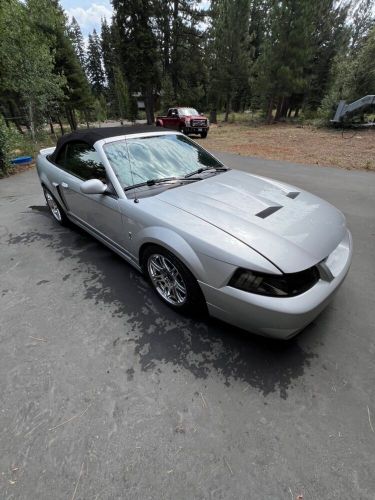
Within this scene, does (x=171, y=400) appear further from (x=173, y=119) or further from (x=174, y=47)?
(x=174, y=47)

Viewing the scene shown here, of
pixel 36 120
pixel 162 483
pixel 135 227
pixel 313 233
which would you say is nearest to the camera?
pixel 162 483

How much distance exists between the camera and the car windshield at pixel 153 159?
2.55 meters

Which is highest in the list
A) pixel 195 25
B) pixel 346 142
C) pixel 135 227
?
pixel 195 25

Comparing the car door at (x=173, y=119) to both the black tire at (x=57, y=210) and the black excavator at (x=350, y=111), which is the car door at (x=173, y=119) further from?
the black tire at (x=57, y=210)

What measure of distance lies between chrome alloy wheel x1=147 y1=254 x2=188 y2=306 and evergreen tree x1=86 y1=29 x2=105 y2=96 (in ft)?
263

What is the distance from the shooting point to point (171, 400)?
1.70 metres

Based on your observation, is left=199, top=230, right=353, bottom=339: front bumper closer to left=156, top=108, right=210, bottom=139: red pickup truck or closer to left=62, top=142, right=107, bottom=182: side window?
left=62, top=142, right=107, bottom=182: side window

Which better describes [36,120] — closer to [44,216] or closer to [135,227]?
[44,216]

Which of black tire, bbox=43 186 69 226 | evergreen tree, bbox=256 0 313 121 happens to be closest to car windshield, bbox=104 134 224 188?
black tire, bbox=43 186 69 226

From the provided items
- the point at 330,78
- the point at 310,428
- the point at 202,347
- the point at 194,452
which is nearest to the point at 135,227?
the point at 202,347

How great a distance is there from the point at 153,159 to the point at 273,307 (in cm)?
199

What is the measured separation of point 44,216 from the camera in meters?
4.50

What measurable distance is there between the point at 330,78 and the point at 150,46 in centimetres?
1749

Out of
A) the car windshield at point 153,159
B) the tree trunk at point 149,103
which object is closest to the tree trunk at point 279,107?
the tree trunk at point 149,103
